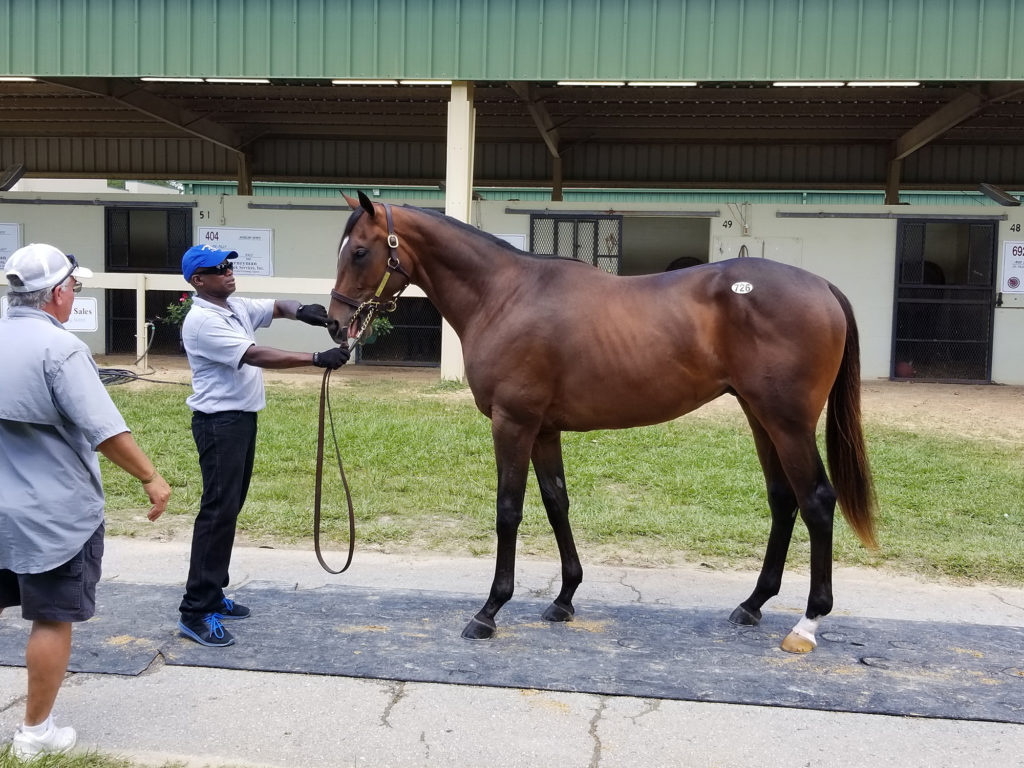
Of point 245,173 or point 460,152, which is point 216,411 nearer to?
point 460,152

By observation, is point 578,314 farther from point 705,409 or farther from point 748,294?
point 705,409

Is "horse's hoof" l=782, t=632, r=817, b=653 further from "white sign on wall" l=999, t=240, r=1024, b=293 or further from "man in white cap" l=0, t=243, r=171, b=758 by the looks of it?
"white sign on wall" l=999, t=240, r=1024, b=293

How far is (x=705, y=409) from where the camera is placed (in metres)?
10.9

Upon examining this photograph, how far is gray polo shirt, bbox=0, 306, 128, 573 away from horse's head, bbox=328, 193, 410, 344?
1378 millimetres

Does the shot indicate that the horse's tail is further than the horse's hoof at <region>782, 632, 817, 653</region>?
Yes

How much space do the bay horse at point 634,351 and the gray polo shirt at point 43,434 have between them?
4.60 ft

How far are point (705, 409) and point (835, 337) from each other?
6.73 m

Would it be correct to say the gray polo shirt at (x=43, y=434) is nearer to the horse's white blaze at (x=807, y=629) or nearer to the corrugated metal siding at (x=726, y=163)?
the horse's white blaze at (x=807, y=629)

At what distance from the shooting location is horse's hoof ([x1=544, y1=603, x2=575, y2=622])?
4477mm

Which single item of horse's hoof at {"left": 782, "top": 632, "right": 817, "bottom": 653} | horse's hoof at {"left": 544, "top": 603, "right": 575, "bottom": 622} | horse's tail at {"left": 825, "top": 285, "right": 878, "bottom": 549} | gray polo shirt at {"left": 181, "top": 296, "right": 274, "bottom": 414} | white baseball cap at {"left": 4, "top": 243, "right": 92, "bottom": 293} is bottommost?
horse's hoof at {"left": 544, "top": 603, "right": 575, "bottom": 622}

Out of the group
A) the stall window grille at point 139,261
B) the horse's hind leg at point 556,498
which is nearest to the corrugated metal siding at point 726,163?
the stall window grille at point 139,261

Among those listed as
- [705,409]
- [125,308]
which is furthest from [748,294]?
[125,308]

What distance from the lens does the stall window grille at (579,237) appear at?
1420 cm

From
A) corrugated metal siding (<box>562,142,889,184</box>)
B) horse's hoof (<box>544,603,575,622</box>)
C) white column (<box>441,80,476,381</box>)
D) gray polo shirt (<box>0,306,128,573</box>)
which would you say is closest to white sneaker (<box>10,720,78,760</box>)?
gray polo shirt (<box>0,306,128,573</box>)
